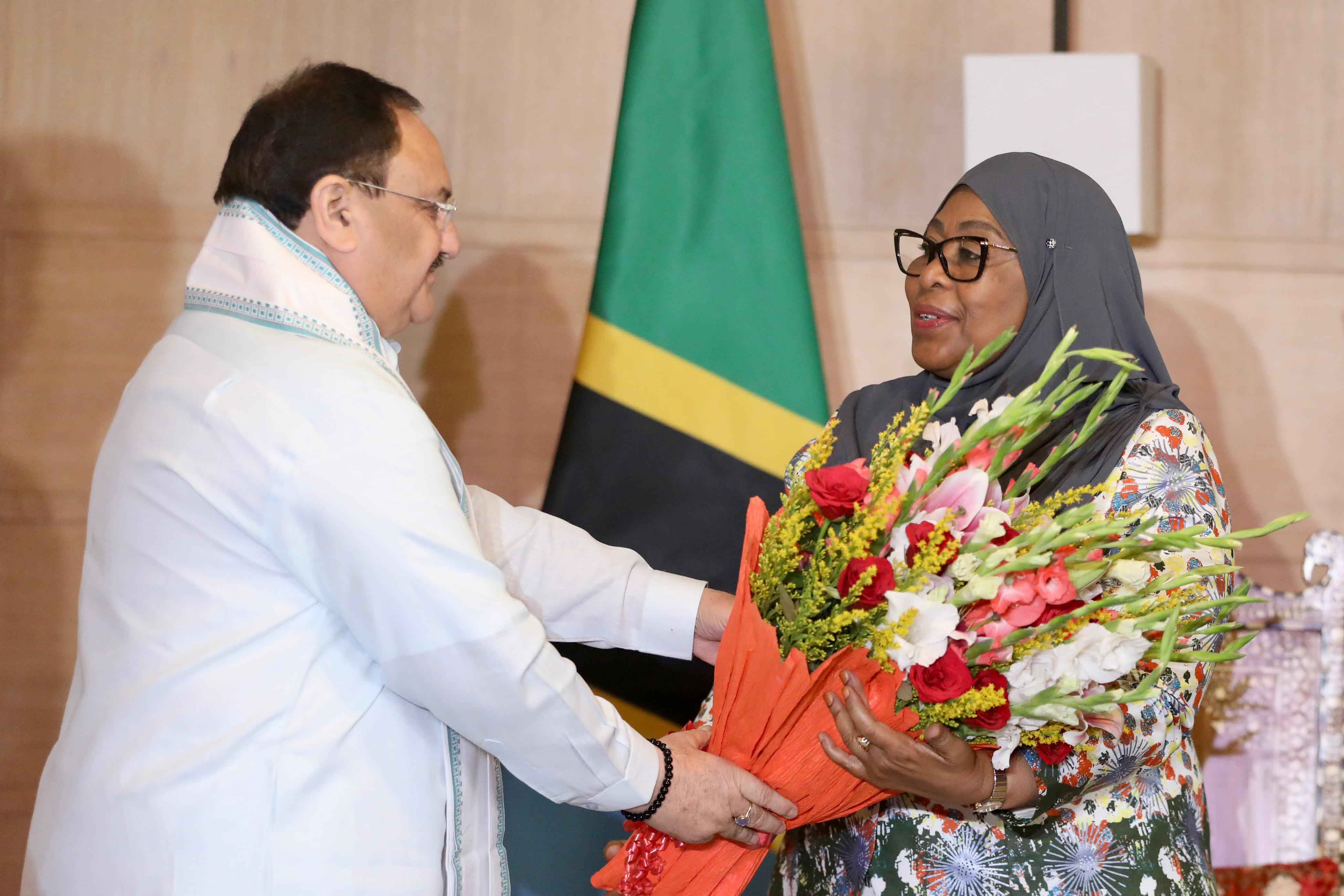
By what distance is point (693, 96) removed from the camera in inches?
97.6

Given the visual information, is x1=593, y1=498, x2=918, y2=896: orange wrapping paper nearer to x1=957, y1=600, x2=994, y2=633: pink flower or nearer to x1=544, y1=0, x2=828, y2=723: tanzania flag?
x1=957, y1=600, x2=994, y2=633: pink flower

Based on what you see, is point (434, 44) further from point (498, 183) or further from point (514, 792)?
point (514, 792)

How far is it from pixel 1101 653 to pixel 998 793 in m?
0.28

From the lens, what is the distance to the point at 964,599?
116 centimetres

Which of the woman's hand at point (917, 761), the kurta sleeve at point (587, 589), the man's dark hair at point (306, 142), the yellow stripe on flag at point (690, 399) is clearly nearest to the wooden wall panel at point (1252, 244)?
the yellow stripe on flag at point (690, 399)

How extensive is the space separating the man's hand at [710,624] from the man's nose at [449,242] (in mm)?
640

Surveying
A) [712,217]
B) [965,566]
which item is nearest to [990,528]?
[965,566]

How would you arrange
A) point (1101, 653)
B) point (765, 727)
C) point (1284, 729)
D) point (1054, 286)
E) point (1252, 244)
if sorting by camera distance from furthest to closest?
1. point (1252, 244)
2. point (1284, 729)
3. point (1054, 286)
4. point (765, 727)
5. point (1101, 653)

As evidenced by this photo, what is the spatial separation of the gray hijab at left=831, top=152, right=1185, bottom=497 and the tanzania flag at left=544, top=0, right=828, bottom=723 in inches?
25.4

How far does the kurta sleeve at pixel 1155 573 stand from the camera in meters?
1.33

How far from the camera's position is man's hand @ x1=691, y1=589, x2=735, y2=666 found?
5.69ft

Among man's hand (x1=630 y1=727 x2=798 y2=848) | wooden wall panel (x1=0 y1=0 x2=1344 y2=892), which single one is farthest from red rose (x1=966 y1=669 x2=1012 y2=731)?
wooden wall panel (x1=0 y1=0 x2=1344 y2=892)

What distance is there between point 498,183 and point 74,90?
957 mm

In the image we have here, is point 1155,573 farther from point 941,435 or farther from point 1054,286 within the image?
point 1054,286
